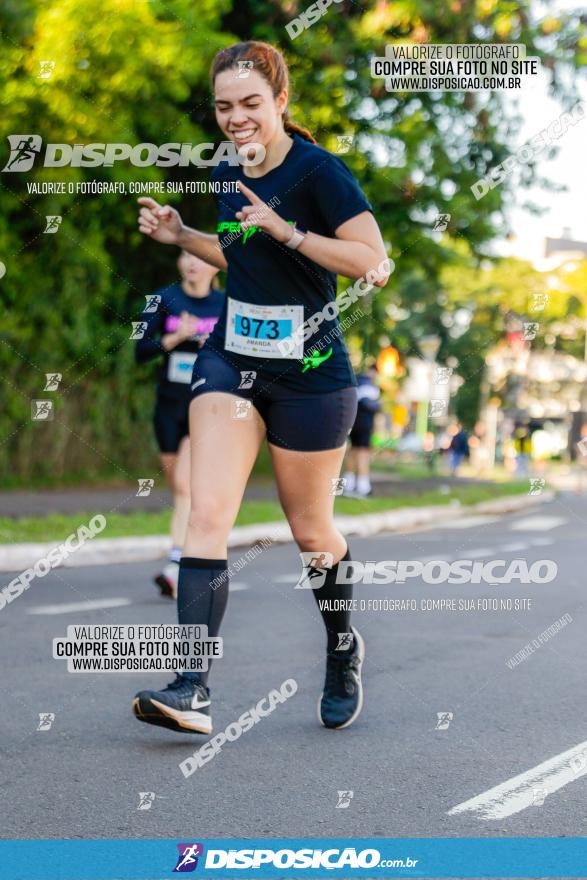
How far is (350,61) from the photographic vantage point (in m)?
16.2

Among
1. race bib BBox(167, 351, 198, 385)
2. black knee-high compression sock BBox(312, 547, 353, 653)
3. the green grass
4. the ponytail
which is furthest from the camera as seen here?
the green grass

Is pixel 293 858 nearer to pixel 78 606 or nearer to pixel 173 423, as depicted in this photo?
pixel 78 606

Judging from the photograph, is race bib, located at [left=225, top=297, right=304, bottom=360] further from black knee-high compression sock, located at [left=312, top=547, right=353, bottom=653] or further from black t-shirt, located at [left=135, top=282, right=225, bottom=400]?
black t-shirt, located at [left=135, top=282, right=225, bottom=400]

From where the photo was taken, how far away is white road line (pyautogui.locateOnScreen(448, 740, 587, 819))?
350cm

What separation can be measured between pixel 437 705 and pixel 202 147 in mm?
10903

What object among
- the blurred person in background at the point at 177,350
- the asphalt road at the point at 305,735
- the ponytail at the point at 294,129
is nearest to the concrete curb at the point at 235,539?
the asphalt road at the point at 305,735

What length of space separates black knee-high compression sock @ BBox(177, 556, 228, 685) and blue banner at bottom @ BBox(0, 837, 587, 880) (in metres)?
0.95

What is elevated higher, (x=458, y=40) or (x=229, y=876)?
(x=458, y=40)

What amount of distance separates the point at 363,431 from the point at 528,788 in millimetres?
12921

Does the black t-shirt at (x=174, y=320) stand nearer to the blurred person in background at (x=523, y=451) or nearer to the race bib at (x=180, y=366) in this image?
the race bib at (x=180, y=366)

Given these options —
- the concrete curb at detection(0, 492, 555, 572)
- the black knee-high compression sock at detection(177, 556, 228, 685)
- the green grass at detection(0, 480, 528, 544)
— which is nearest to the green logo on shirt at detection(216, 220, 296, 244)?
the black knee-high compression sock at detection(177, 556, 228, 685)

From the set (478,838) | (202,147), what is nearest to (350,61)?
(202,147)

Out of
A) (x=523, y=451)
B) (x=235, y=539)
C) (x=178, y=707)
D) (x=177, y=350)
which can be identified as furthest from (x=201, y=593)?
(x=523, y=451)

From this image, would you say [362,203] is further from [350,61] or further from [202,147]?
[350,61]
